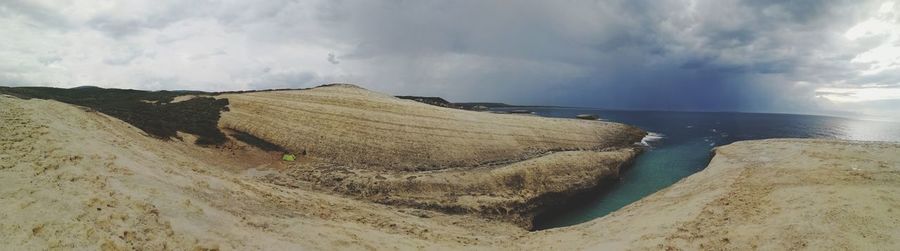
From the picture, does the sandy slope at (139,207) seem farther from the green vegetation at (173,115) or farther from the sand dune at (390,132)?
the sand dune at (390,132)

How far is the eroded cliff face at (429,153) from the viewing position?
28828mm

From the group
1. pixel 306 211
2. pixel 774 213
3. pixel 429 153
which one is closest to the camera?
pixel 774 213

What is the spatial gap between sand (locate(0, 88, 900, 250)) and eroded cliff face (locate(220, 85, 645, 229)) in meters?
2.61

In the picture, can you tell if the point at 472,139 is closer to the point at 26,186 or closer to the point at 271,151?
the point at 271,151

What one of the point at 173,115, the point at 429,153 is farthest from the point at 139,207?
the point at 173,115

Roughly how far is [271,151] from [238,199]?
20.1 meters

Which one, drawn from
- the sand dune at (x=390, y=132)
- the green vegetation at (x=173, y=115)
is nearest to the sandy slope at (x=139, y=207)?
the green vegetation at (x=173, y=115)

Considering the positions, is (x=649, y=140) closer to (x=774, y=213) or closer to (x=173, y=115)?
(x=774, y=213)

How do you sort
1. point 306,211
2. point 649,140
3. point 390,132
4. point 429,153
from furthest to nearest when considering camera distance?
point 649,140 → point 390,132 → point 429,153 → point 306,211

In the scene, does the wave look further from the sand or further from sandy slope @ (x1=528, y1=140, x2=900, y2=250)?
the sand

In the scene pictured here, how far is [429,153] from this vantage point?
1539 inches

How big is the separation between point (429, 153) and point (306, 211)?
20294mm

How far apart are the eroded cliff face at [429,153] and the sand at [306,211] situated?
261 cm

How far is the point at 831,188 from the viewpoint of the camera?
20.1m
